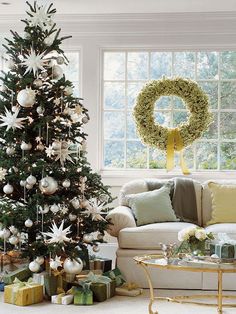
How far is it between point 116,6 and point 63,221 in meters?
2.63

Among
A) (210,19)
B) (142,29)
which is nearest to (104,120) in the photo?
(142,29)

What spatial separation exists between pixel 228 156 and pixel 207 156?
233 mm

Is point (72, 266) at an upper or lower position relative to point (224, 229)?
lower

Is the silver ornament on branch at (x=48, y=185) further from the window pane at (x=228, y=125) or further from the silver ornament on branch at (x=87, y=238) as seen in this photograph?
the window pane at (x=228, y=125)

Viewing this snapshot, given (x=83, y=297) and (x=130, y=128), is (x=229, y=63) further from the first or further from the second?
(x=83, y=297)

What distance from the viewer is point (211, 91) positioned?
7.77 meters

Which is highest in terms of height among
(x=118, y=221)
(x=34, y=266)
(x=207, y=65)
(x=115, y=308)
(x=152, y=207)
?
(x=207, y=65)

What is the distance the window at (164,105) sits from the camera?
7742 millimetres

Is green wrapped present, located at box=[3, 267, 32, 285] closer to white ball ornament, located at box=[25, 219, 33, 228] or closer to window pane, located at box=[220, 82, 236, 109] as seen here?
white ball ornament, located at box=[25, 219, 33, 228]

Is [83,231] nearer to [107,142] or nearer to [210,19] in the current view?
[107,142]

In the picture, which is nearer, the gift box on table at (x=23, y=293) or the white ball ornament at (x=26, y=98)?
the gift box on table at (x=23, y=293)

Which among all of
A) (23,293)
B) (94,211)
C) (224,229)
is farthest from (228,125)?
(23,293)

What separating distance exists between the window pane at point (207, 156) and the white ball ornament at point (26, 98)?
2623mm

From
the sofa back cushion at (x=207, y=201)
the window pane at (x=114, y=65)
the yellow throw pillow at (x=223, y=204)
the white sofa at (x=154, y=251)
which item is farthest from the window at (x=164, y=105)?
the white sofa at (x=154, y=251)
